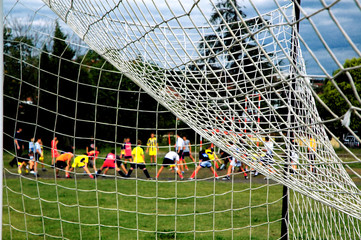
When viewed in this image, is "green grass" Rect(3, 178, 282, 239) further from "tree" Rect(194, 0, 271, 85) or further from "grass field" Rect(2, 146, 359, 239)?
"tree" Rect(194, 0, 271, 85)

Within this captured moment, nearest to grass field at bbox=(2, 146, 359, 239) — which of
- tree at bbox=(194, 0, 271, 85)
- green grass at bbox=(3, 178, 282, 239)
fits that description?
green grass at bbox=(3, 178, 282, 239)

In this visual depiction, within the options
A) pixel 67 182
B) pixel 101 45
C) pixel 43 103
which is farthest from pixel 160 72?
pixel 43 103

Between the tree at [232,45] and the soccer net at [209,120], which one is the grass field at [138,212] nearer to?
the soccer net at [209,120]

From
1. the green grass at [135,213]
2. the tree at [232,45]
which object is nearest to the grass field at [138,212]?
the green grass at [135,213]

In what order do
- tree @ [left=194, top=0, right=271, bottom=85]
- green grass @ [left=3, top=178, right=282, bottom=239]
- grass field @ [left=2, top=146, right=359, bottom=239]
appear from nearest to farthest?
tree @ [left=194, top=0, right=271, bottom=85], grass field @ [left=2, top=146, right=359, bottom=239], green grass @ [left=3, top=178, right=282, bottom=239]

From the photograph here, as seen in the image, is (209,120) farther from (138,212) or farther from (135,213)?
(135,213)

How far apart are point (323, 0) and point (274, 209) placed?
19.5 ft

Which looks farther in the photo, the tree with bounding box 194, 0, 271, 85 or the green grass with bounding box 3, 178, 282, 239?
the green grass with bounding box 3, 178, 282, 239

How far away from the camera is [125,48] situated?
263 centimetres

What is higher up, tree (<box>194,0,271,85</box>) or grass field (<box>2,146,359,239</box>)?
tree (<box>194,0,271,85</box>)

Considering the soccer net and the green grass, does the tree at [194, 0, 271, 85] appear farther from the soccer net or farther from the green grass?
the green grass

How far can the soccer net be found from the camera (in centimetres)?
199

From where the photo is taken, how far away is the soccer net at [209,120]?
199 centimetres

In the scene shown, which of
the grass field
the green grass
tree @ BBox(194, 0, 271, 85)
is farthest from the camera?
the green grass
